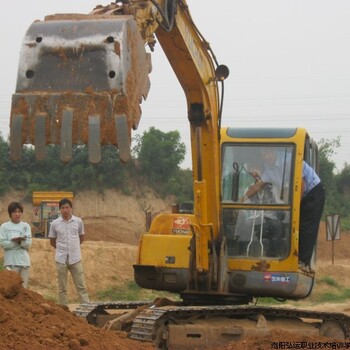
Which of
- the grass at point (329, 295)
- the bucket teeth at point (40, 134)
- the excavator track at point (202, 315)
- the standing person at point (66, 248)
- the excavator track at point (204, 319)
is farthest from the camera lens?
the grass at point (329, 295)

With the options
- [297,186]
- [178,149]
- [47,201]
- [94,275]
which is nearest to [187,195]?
[178,149]

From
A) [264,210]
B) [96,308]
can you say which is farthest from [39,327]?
[264,210]

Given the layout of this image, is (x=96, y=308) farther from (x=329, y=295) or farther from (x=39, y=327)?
(x=329, y=295)

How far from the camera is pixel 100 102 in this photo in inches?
266

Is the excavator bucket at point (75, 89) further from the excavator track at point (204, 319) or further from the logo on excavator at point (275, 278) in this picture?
the logo on excavator at point (275, 278)

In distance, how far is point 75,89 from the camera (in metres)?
6.83

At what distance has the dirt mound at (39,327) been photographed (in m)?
6.66

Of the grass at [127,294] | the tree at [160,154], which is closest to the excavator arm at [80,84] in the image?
the grass at [127,294]

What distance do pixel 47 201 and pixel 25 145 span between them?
106ft

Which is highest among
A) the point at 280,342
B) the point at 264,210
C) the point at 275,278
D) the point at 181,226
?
the point at 264,210

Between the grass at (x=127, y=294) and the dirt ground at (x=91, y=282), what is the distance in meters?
0.24

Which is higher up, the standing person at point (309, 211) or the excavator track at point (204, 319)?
the standing person at point (309, 211)

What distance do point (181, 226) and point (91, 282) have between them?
12.3m

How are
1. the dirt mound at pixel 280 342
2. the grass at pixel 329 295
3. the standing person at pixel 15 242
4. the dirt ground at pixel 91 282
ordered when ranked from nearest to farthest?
the dirt ground at pixel 91 282, the dirt mound at pixel 280 342, the standing person at pixel 15 242, the grass at pixel 329 295
